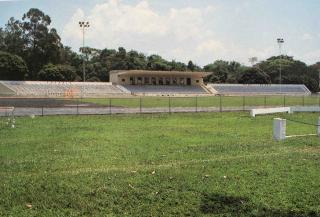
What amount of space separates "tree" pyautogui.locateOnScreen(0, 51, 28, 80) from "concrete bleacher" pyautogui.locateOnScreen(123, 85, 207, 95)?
20.8 metres

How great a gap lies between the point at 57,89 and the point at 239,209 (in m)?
82.9

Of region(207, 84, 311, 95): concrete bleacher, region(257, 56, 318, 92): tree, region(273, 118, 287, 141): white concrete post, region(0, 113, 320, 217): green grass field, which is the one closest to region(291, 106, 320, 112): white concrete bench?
region(273, 118, 287, 141): white concrete post

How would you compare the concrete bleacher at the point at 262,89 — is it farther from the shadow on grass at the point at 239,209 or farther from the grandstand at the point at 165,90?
the shadow on grass at the point at 239,209

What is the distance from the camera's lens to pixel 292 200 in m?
7.81

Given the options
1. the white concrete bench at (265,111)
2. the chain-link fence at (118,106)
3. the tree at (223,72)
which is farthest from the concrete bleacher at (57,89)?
the white concrete bench at (265,111)

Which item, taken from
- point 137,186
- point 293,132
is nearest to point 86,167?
point 137,186

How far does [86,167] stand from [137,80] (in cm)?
9679

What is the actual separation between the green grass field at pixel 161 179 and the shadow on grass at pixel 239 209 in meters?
0.01

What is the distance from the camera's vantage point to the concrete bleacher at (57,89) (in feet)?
268

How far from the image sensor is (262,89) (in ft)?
366

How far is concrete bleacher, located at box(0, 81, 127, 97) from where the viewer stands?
81.6 metres

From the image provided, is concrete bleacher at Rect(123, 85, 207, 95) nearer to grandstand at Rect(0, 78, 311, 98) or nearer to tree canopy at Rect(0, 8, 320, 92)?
grandstand at Rect(0, 78, 311, 98)

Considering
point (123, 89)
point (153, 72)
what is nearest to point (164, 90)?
point (153, 72)

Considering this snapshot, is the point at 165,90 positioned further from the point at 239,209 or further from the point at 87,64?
the point at 239,209
